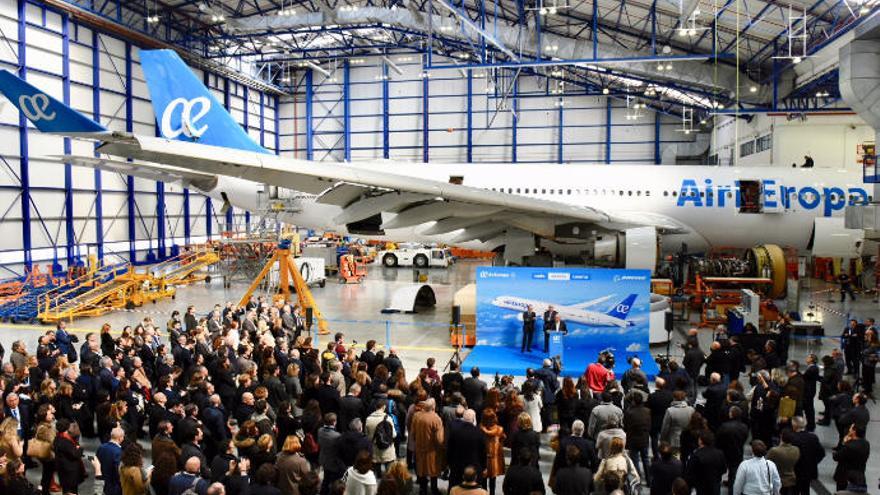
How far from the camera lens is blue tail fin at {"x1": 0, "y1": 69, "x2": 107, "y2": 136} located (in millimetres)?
9664

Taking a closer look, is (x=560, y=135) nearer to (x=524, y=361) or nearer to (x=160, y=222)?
(x=160, y=222)

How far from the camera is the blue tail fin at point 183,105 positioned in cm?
1892

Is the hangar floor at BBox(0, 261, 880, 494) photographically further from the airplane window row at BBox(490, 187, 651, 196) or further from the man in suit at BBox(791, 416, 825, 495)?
the airplane window row at BBox(490, 187, 651, 196)

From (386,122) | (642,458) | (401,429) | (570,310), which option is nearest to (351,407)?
(401,429)

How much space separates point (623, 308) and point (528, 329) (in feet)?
7.43

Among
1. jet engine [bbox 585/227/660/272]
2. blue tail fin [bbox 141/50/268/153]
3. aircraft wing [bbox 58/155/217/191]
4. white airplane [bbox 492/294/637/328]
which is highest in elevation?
blue tail fin [bbox 141/50/268/153]

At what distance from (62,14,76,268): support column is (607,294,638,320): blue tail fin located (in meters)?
27.3

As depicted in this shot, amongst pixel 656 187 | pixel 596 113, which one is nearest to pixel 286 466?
pixel 656 187

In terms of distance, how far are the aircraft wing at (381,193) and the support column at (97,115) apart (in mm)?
23011

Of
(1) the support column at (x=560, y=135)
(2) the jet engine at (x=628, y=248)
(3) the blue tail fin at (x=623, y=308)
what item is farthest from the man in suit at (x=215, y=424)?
(1) the support column at (x=560, y=135)

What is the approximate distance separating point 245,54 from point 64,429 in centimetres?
3850

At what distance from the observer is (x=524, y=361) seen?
14172 millimetres

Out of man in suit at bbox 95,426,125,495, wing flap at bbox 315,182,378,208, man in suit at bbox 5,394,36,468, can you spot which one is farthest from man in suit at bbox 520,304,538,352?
man in suit at bbox 5,394,36,468

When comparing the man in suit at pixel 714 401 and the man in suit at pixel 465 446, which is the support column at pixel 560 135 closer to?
the man in suit at pixel 714 401
